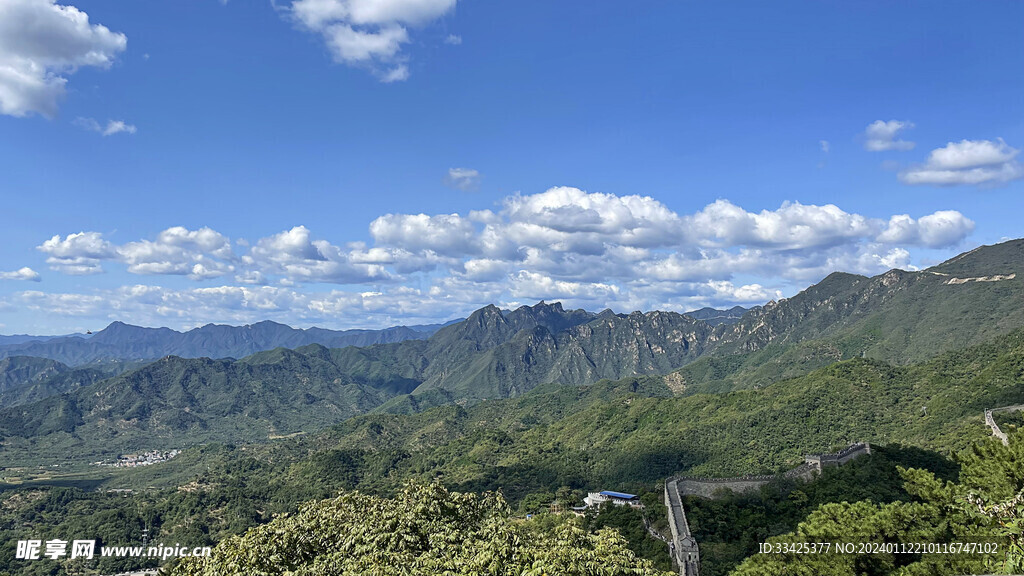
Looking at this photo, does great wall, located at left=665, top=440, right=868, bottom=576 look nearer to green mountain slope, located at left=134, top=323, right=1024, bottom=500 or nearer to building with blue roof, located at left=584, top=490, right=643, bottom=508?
building with blue roof, located at left=584, top=490, right=643, bottom=508

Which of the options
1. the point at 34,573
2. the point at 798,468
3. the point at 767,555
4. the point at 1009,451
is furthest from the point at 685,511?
the point at 34,573

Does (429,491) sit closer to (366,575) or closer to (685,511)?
(366,575)

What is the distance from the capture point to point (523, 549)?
2234 centimetres

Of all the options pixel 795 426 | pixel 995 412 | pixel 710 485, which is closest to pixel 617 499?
pixel 710 485

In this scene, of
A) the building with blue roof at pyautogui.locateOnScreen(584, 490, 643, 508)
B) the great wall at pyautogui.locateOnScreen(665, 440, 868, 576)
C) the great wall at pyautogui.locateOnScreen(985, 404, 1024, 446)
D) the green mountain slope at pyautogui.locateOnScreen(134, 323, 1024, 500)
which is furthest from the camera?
the green mountain slope at pyautogui.locateOnScreen(134, 323, 1024, 500)

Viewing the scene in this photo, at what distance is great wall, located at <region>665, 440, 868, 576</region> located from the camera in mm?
62162

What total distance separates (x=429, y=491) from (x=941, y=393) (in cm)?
16875

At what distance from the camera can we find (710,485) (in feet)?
266

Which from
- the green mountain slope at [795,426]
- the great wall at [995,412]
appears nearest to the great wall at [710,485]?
the great wall at [995,412]

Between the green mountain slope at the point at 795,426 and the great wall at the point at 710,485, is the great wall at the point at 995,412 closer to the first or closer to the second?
the great wall at the point at 710,485

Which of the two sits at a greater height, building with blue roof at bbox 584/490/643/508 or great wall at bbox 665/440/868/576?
great wall at bbox 665/440/868/576

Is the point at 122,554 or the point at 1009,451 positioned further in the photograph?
the point at 122,554

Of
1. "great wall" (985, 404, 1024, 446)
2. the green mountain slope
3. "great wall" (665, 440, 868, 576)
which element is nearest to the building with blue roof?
"great wall" (665, 440, 868, 576)

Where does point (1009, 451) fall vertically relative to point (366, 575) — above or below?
above
